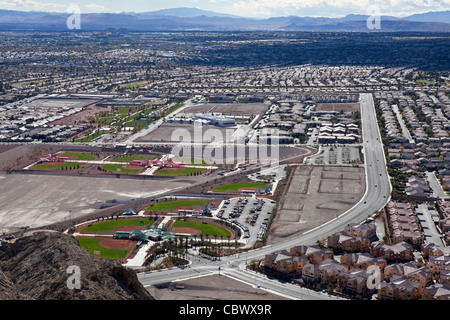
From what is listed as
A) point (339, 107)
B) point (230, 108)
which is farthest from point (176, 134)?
point (339, 107)

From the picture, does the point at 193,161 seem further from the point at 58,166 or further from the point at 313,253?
the point at 313,253

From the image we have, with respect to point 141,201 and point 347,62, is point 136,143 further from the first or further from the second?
point 347,62

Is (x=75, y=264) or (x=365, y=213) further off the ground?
(x=75, y=264)

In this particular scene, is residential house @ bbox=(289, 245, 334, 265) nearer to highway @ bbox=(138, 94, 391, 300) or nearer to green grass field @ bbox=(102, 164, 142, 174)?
highway @ bbox=(138, 94, 391, 300)

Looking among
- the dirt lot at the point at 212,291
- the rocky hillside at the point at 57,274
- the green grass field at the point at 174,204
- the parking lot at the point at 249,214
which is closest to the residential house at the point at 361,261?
the dirt lot at the point at 212,291
